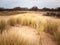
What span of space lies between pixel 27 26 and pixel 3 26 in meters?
0.33

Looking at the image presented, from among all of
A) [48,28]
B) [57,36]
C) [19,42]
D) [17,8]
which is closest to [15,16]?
[17,8]

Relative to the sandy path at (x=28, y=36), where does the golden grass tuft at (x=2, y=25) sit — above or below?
above

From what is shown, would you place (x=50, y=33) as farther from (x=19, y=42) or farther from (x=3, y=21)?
(x=3, y=21)

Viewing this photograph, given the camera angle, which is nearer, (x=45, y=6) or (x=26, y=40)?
(x=26, y=40)

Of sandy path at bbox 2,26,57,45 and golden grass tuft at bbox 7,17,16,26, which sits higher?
golden grass tuft at bbox 7,17,16,26

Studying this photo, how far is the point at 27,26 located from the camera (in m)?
1.81

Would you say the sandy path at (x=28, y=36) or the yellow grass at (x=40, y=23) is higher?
the yellow grass at (x=40, y=23)

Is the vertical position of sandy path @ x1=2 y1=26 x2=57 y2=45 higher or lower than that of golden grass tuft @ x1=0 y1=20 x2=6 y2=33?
lower

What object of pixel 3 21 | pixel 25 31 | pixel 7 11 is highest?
pixel 7 11

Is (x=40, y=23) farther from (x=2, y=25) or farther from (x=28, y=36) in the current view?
(x=2, y=25)

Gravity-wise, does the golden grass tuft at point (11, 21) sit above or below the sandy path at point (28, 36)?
above

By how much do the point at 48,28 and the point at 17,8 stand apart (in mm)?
514

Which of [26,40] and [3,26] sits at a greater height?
[3,26]

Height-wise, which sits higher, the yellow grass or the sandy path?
the yellow grass
